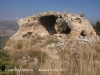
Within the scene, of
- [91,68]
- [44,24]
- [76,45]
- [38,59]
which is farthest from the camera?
[44,24]

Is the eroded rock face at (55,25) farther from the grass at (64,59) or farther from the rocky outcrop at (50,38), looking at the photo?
the grass at (64,59)

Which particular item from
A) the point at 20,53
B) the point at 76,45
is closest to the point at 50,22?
the point at 76,45

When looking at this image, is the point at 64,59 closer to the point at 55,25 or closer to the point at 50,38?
the point at 50,38

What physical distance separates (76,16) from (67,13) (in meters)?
0.58

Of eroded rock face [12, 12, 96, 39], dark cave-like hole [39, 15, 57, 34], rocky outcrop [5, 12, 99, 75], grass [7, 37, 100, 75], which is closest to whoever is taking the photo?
grass [7, 37, 100, 75]

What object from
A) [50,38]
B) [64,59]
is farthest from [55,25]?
[64,59]

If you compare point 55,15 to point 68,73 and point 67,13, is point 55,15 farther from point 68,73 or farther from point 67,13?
point 68,73

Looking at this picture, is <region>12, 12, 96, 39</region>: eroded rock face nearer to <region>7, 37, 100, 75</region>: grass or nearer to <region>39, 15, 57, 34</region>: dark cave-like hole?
<region>39, 15, 57, 34</region>: dark cave-like hole

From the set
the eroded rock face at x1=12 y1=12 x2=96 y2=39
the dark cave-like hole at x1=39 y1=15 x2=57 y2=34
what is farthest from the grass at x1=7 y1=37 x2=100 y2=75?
the dark cave-like hole at x1=39 y1=15 x2=57 y2=34

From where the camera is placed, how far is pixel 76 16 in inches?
452

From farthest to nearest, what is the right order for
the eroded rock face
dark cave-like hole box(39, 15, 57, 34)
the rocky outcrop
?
dark cave-like hole box(39, 15, 57, 34), the eroded rock face, the rocky outcrop

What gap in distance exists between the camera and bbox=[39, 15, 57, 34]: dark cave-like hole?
41.8ft

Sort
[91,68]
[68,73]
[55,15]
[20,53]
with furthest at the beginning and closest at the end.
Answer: [55,15], [20,53], [68,73], [91,68]

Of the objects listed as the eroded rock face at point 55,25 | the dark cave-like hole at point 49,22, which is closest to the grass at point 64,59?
the eroded rock face at point 55,25
